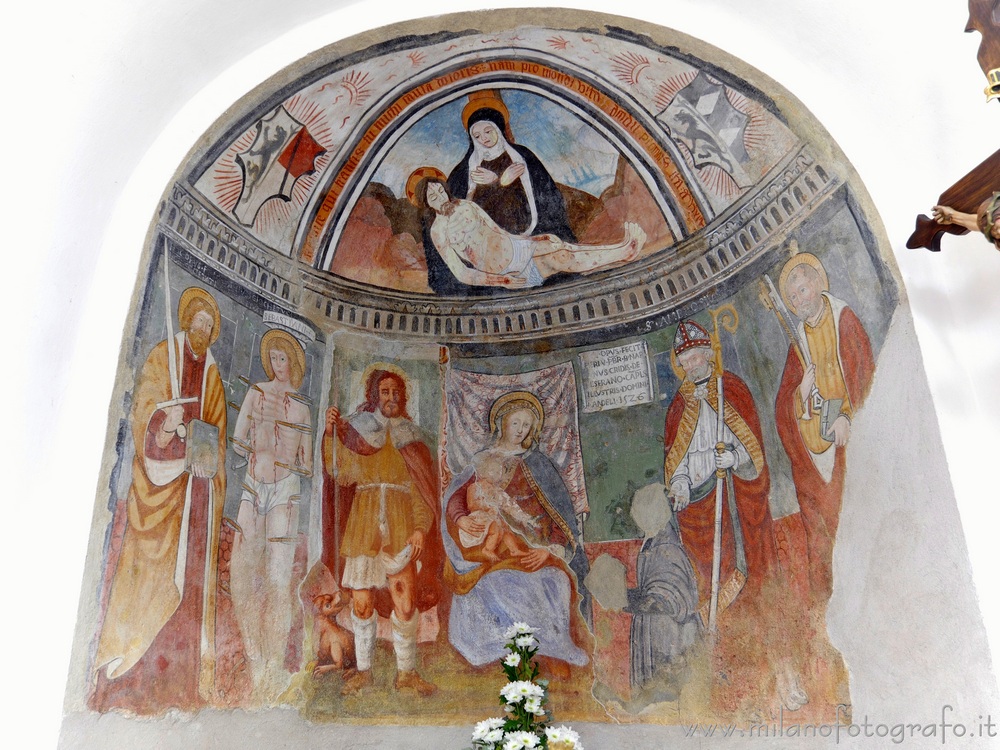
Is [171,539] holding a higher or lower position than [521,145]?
lower

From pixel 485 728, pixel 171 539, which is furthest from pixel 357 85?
pixel 485 728

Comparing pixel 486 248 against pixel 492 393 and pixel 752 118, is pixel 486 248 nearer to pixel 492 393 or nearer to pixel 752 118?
pixel 492 393

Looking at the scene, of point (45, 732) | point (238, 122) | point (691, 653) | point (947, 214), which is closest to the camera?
point (947, 214)

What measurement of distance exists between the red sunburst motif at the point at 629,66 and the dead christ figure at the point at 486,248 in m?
1.20

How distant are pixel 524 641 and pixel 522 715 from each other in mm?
425

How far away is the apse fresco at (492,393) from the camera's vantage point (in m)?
4.42

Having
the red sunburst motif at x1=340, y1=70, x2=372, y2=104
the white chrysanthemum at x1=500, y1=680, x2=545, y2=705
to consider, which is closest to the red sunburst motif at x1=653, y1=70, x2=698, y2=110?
the red sunburst motif at x1=340, y1=70, x2=372, y2=104

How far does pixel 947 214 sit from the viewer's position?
297 centimetres

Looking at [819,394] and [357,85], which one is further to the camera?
[357,85]

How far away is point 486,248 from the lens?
20.0 feet

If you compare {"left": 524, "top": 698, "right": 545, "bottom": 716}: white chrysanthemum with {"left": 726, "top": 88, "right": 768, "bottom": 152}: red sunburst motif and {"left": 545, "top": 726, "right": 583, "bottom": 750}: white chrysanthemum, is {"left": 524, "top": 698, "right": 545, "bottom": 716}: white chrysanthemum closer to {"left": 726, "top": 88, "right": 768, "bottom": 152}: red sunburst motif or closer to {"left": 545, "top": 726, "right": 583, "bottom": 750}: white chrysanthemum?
{"left": 545, "top": 726, "right": 583, "bottom": 750}: white chrysanthemum

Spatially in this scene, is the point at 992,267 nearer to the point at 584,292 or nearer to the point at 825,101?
the point at 825,101

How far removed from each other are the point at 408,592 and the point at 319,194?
2.72 m

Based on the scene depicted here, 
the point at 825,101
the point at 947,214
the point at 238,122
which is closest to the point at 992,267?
the point at 947,214
